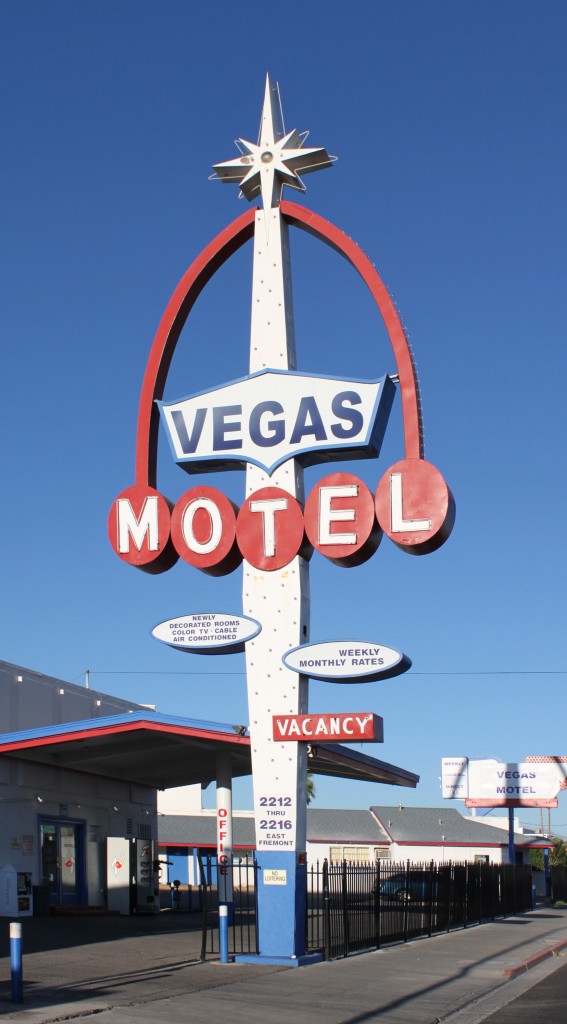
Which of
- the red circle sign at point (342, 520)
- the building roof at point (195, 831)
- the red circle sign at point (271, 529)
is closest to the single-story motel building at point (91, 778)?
the red circle sign at point (271, 529)

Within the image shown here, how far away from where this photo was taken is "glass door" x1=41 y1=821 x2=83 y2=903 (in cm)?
2955

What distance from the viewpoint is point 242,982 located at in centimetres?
1667

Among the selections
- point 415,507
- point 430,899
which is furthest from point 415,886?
point 415,507

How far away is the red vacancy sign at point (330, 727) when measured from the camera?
18.6 metres

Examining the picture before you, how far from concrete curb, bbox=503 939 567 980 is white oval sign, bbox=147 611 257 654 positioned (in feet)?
23.2

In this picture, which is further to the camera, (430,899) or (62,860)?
(62,860)

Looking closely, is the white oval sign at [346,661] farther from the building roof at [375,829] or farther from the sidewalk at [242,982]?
the building roof at [375,829]

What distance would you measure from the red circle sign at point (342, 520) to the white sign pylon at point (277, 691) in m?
0.63

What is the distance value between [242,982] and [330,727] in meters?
4.19

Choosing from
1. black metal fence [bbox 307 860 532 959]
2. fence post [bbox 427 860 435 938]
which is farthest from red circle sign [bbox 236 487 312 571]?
fence post [bbox 427 860 435 938]

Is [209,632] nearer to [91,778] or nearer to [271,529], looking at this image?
[271,529]

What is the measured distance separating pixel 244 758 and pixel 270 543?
12465 millimetres

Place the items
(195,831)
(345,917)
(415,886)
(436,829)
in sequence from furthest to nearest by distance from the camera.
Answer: (436,829), (195,831), (415,886), (345,917)

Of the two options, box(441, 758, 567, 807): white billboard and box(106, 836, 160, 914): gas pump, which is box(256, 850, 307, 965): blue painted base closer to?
box(106, 836, 160, 914): gas pump
